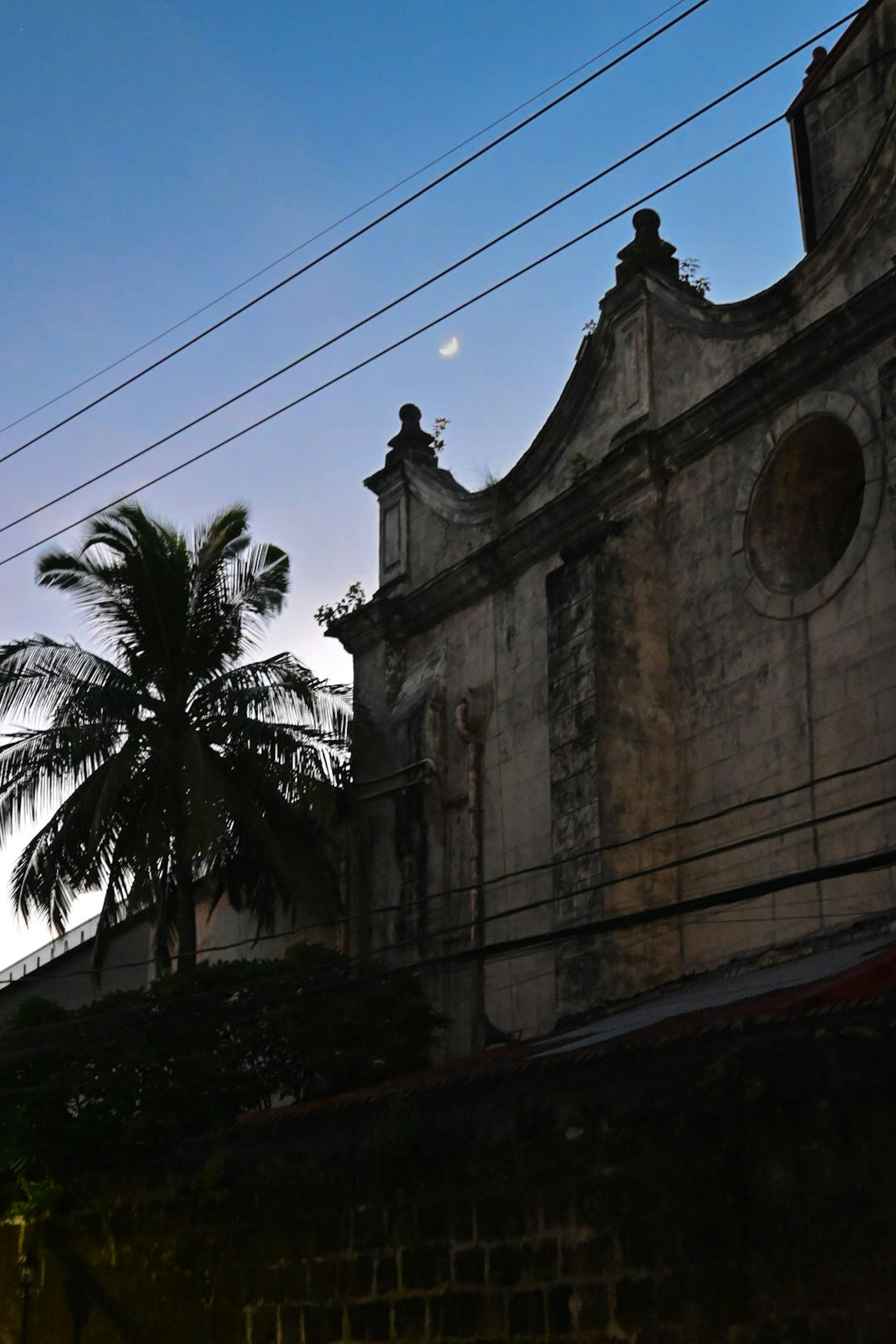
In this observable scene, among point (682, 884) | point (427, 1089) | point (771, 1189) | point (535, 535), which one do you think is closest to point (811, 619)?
point (682, 884)

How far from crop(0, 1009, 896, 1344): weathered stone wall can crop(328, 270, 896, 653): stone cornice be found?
298 inches

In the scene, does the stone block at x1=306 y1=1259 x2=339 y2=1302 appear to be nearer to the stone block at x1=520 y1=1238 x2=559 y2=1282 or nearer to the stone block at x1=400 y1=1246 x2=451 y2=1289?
the stone block at x1=400 y1=1246 x2=451 y2=1289

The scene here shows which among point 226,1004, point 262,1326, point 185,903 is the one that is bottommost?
point 262,1326

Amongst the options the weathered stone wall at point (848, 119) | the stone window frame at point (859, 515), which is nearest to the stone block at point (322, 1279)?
the stone window frame at point (859, 515)

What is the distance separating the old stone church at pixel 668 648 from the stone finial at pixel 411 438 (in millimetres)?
1462

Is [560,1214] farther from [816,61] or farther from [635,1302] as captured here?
[816,61]

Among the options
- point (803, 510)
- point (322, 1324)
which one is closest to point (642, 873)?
point (322, 1324)

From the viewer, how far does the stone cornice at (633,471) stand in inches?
600

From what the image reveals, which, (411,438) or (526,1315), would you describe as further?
(411,438)

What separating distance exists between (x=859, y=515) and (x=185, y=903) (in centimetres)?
873

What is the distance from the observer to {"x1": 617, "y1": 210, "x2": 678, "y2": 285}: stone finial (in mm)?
18312

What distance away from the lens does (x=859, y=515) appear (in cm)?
1608

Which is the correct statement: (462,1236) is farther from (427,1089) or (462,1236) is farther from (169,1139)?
(169,1139)

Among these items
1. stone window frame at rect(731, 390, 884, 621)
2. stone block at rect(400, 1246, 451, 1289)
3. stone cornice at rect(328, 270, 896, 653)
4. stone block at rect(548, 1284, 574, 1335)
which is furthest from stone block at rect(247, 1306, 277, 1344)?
stone cornice at rect(328, 270, 896, 653)
